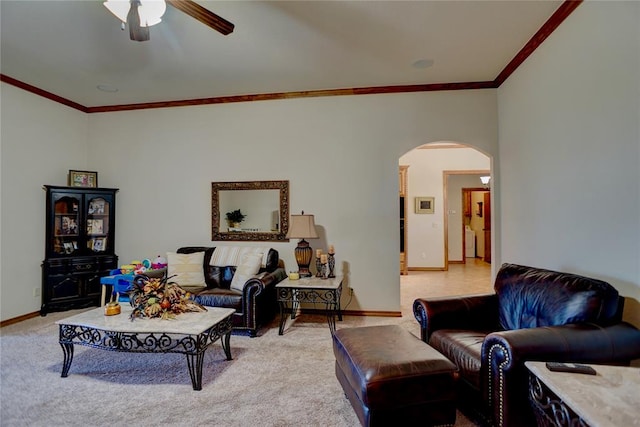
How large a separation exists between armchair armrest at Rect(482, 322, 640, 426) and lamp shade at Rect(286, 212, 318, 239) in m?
2.49

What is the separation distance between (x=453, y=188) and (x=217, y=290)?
7.73 metres

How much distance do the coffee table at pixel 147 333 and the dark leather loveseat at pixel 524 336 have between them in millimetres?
A: 1754

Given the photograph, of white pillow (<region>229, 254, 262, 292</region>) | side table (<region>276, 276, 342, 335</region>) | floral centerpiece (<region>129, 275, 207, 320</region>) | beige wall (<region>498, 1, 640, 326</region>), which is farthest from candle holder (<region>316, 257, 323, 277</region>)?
beige wall (<region>498, 1, 640, 326</region>)

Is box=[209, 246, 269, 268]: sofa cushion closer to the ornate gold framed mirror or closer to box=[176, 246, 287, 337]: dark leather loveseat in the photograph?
box=[176, 246, 287, 337]: dark leather loveseat

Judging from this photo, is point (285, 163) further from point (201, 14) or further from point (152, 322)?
point (152, 322)

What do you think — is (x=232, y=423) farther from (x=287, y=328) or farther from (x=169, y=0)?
(x=169, y=0)

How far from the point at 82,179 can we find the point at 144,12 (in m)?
3.67

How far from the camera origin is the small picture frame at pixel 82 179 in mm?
4844

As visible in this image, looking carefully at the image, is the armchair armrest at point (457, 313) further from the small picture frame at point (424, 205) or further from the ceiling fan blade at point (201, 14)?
the small picture frame at point (424, 205)

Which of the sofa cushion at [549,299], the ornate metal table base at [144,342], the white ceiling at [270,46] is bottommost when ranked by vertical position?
the ornate metal table base at [144,342]

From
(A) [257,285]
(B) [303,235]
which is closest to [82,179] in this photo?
(A) [257,285]

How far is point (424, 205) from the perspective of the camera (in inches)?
309

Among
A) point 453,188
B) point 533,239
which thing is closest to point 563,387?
point 533,239

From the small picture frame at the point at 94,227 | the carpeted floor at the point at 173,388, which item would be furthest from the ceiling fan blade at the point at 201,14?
the small picture frame at the point at 94,227
